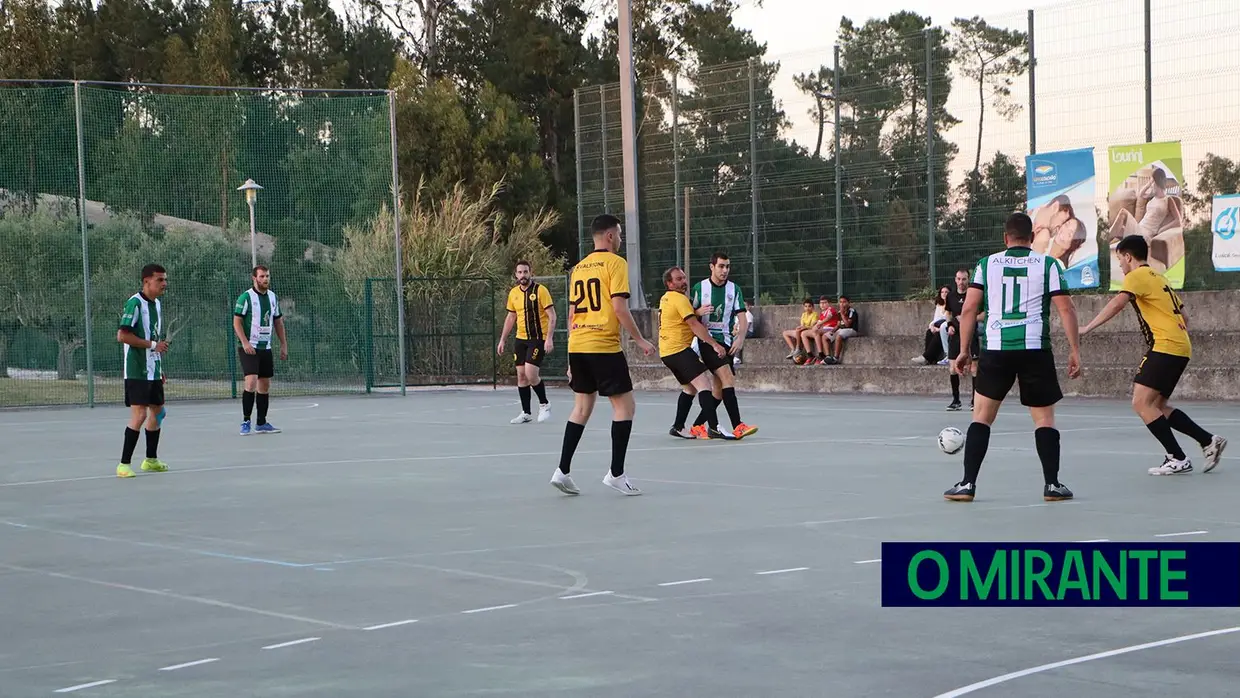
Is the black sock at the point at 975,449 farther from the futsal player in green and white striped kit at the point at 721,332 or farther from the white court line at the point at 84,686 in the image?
the white court line at the point at 84,686

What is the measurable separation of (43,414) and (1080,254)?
16388mm

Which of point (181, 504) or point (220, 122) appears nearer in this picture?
point (181, 504)

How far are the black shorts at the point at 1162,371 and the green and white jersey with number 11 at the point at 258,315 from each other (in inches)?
427

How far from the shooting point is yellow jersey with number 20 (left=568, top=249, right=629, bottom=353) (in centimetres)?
1173

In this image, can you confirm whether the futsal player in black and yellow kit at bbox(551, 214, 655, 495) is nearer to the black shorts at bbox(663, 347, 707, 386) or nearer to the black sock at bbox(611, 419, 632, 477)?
the black sock at bbox(611, 419, 632, 477)

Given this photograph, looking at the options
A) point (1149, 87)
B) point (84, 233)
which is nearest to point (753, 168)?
point (1149, 87)

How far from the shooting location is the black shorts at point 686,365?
15.9 m

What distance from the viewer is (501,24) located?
55969 mm

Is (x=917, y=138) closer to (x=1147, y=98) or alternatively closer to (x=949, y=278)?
(x=949, y=278)

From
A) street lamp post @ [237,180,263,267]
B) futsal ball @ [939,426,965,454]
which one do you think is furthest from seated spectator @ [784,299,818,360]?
futsal ball @ [939,426,965,454]

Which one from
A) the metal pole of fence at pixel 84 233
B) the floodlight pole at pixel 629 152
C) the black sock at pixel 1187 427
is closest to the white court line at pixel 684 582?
the black sock at pixel 1187 427

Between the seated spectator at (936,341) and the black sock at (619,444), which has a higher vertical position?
the seated spectator at (936,341)

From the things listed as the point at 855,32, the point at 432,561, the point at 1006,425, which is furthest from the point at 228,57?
the point at 432,561

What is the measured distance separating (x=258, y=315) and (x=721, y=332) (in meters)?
5.90
